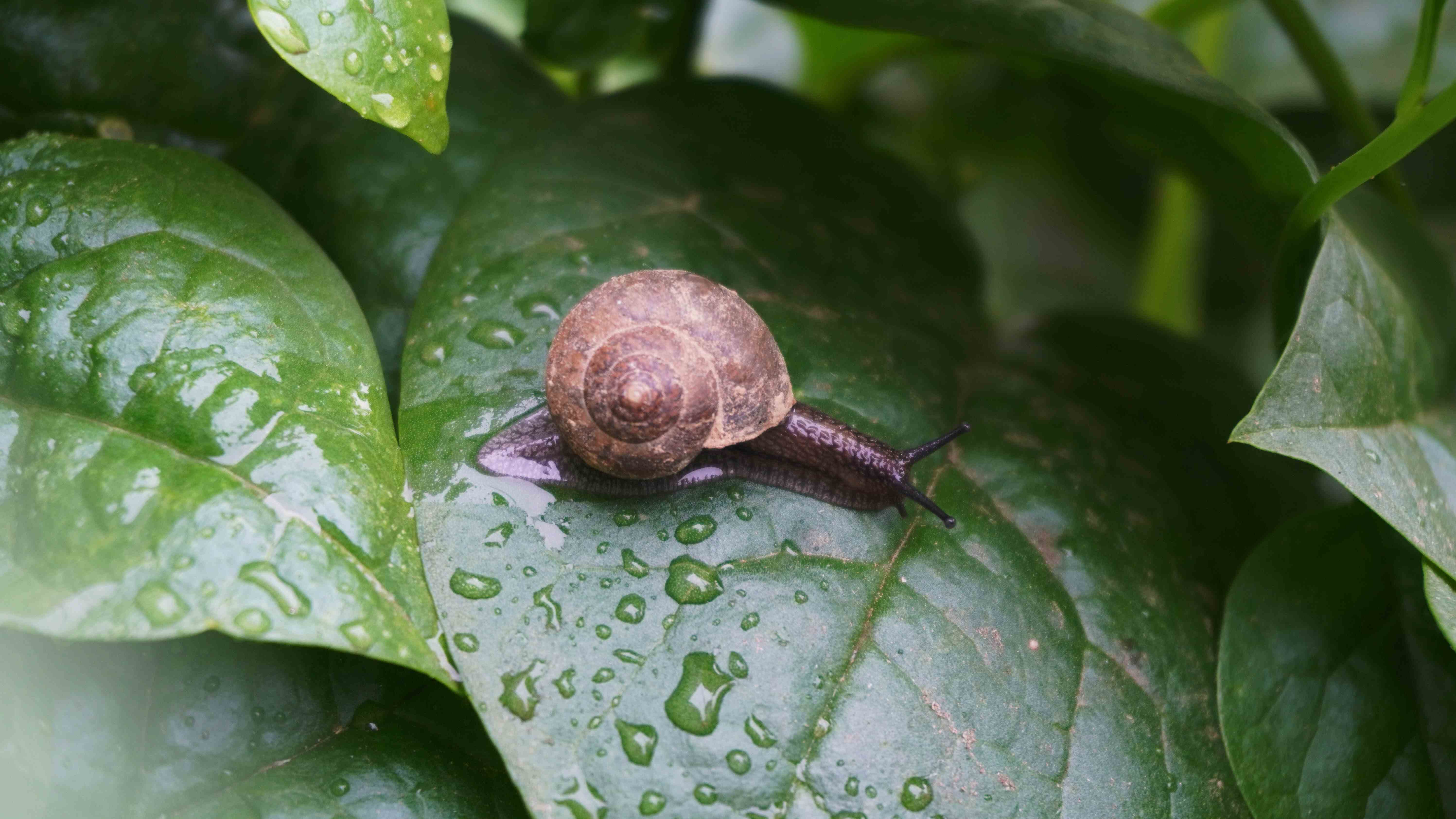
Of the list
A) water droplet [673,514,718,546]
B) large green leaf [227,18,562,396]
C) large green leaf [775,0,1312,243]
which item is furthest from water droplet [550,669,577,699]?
large green leaf [775,0,1312,243]

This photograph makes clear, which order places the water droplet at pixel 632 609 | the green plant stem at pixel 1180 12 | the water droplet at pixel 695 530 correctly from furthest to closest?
the green plant stem at pixel 1180 12 → the water droplet at pixel 695 530 → the water droplet at pixel 632 609

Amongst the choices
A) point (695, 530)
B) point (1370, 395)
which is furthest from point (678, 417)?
point (1370, 395)

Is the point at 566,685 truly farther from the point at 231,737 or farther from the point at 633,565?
the point at 231,737

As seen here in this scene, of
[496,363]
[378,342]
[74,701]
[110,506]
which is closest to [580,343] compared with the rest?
[496,363]

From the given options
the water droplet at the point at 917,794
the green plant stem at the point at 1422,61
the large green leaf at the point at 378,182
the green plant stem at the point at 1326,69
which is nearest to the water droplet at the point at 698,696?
the water droplet at the point at 917,794

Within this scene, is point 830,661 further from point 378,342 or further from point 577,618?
point 378,342

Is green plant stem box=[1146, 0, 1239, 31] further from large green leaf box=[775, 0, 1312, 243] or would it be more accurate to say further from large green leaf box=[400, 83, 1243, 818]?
large green leaf box=[400, 83, 1243, 818]

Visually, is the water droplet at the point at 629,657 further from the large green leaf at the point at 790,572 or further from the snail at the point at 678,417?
the snail at the point at 678,417
